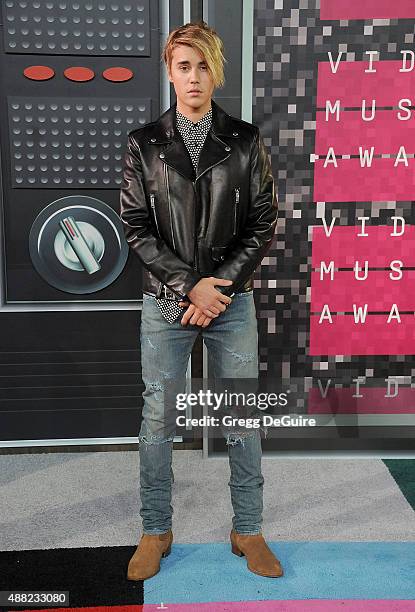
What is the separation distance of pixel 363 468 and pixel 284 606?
1114 mm

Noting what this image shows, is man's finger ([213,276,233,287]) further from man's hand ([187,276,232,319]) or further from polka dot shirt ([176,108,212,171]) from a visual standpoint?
polka dot shirt ([176,108,212,171])

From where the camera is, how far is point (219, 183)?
1.93 m

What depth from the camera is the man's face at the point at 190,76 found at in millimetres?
1885

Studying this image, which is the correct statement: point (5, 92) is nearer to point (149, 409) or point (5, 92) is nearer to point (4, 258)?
point (4, 258)

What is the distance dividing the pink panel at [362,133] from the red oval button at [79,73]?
1015 mm

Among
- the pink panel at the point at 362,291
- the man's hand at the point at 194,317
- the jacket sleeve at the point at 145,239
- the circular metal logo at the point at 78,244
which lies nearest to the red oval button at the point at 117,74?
the circular metal logo at the point at 78,244

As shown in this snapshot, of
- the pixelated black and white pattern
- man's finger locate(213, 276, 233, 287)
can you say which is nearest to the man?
man's finger locate(213, 276, 233, 287)

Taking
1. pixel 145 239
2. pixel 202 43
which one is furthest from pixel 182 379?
pixel 202 43

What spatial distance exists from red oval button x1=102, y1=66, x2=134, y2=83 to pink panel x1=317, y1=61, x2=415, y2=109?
0.84 metres

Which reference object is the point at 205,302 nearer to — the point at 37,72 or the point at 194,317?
the point at 194,317

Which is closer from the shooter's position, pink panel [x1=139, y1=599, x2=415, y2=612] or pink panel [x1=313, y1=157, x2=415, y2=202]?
pink panel [x1=139, y1=599, x2=415, y2=612]

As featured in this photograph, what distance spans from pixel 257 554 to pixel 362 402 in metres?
1.13

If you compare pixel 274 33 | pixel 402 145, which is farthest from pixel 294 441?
pixel 274 33

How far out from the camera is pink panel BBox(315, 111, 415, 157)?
2.73 metres
